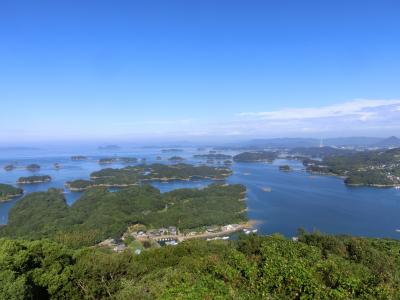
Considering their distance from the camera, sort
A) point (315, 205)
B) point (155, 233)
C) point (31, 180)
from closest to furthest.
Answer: point (155, 233)
point (315, 205)
point (31, 180)

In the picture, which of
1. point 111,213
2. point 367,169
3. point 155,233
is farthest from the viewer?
point 367,169

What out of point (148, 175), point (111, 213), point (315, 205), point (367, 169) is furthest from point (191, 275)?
point (367, 169)

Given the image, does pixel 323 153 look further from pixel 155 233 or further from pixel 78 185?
pixel 155 233

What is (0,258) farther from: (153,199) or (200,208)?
(153,199)

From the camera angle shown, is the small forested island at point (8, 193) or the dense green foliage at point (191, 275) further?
the small forested island at point (8, 193)

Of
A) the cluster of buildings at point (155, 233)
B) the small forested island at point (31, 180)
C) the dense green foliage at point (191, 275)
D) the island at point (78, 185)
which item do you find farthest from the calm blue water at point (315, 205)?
the dense green foliage at point (191, 275)

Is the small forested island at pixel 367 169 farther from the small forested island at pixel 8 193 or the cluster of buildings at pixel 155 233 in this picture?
the small forested island at pixel 8 193

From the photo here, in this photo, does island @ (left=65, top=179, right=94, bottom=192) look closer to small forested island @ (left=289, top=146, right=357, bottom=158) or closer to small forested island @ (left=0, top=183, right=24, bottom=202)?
small forested island @ (left=0, top=183, right=24, bottom=202)
